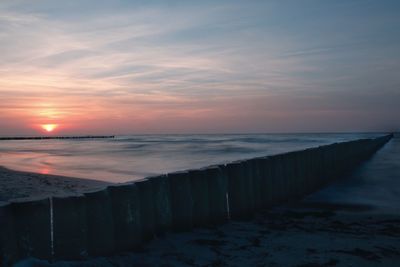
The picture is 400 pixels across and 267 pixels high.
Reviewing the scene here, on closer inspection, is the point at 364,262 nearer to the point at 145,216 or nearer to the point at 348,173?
the point at 145,216

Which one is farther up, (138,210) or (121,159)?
(138,210)

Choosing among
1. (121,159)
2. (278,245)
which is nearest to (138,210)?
(278,245)

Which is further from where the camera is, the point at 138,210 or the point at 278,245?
the point at 278,245

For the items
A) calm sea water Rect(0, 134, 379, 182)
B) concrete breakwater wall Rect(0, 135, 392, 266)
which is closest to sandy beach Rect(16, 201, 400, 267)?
concrete breakwater wall Rect(0, 135, 392, 266)

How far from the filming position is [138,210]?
4.29 meters

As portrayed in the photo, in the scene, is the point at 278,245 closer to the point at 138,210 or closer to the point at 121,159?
the point at 138,210

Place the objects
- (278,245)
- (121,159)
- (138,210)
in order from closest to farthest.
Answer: (138,210)
(278,245)
(121,159)

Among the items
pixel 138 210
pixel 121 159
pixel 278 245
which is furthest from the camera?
pixel 121 159

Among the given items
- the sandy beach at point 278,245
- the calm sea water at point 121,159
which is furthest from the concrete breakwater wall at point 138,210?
the calm sea water at point 121,159

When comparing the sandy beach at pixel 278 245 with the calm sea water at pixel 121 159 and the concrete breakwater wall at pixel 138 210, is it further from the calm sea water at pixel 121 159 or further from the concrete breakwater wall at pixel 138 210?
the calm sea water at pixel 121 159

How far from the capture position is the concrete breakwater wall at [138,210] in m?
3.33

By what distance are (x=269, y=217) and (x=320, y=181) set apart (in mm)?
4130

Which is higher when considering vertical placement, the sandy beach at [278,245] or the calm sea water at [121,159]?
the sandy beach at [278,245]

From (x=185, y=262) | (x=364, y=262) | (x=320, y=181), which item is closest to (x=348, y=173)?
(x=320, y=181)
